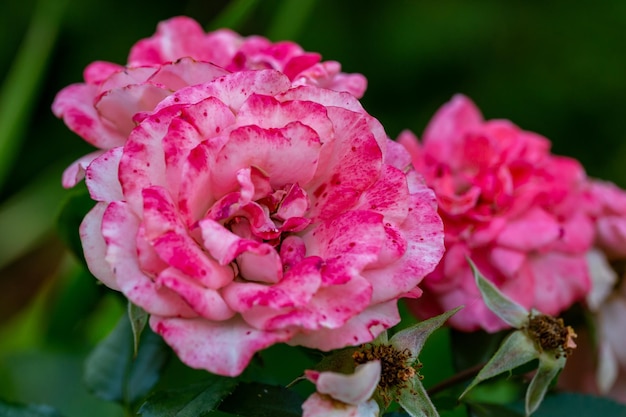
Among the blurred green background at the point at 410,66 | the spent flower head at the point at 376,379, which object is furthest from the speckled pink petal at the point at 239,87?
the blurred green background at the point at 410,66

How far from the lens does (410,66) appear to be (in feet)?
3.69

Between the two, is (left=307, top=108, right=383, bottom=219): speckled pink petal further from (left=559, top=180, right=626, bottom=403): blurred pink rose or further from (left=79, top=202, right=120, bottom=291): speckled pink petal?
(left=559, top=180, right=626, bottom=403): blurred pink rose

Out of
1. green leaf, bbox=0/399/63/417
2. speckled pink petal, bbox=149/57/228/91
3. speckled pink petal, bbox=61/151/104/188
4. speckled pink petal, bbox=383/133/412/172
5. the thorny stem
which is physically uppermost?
speckled pink petal, bbox=383/133/412/172

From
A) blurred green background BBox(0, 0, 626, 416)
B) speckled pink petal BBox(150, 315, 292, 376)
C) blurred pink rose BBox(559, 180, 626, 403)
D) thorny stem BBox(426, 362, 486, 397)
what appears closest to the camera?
speckled pink petal BBox(150, 315, 292, 376)

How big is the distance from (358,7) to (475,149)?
2.54 ft

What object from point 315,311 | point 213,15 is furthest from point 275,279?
point 213,15

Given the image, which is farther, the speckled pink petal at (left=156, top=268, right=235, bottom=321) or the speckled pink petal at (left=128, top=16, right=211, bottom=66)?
the speckled pink petal at (left=128, top=16, right=211, bottom=66)

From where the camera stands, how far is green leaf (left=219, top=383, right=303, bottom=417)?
319mm

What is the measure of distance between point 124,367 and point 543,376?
0.23 meters

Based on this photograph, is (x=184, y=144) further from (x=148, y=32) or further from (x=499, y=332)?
(x=148, y=32)

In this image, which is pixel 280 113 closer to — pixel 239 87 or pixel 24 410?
pixel 239 87

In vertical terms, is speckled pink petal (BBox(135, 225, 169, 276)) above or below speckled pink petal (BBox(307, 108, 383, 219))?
below

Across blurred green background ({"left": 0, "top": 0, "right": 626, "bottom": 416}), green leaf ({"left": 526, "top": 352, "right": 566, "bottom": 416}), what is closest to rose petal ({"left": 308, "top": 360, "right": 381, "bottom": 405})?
green leaf ({"left": 526, "top": 352, "right": 566, "bottom": 416})

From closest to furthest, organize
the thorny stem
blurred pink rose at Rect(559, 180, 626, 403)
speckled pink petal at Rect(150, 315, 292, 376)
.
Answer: speckled pink petal at Rect(150, 315, 292, 376), the thorny stem, blurred pink rose at Rect(559, 180, 626, 403)
